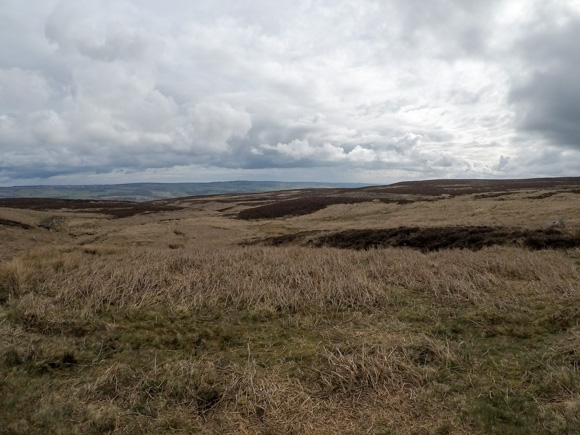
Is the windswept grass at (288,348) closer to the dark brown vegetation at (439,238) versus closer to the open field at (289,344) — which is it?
the open field at (289,344)

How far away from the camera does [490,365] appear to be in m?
6.46

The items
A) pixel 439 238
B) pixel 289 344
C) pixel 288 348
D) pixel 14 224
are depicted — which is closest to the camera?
pixel 288 348

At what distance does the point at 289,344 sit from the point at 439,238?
18.1 m

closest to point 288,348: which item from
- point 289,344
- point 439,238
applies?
point 289,344

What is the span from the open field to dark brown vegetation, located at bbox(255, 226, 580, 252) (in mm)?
4732

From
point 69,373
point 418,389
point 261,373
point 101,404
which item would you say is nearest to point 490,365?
point 418,389

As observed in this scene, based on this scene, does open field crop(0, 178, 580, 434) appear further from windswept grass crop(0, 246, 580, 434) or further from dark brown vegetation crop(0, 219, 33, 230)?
dark brown vegetation crop(0, 219, 33, 230)

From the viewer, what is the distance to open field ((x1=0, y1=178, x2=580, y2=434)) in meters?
5.27

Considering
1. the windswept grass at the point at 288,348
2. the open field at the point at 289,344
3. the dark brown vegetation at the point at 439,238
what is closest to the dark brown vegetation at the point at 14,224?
the dark brown vegetation at the point at 439,238

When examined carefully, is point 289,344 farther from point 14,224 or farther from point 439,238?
point 14,224

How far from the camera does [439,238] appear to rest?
74.9ft

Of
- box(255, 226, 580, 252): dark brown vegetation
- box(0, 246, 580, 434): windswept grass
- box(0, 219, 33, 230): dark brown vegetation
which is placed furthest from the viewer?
box(0, 219, 33, 230): dark brown vegetation

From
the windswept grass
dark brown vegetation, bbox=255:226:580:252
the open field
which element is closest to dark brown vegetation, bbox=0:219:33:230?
dark brown vegetation, bbox=255:226:580:252

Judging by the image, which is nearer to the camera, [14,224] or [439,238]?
[439,238]
